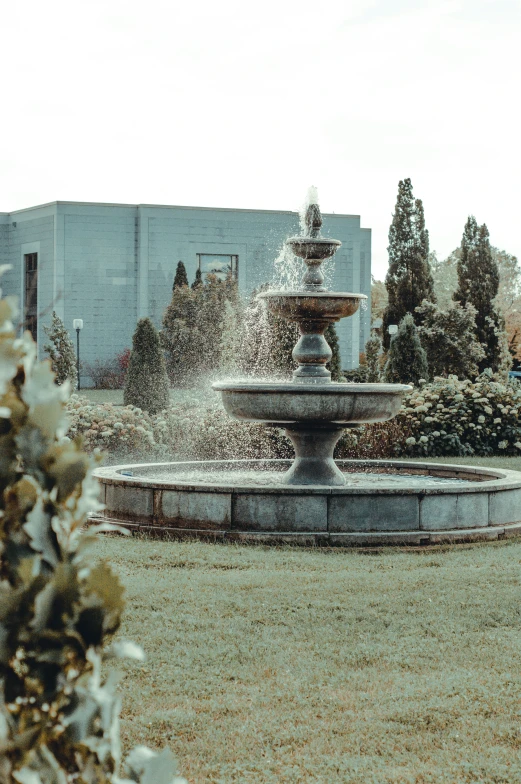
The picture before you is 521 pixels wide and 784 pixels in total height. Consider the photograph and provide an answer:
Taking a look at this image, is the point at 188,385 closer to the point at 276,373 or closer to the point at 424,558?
the point at 276,373

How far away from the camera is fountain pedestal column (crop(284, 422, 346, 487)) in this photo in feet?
30.9

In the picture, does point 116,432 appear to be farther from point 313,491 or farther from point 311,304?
point 313,491

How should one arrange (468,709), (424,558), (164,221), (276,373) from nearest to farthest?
(468,709) < (424,558) < (276,373) < (164,221)

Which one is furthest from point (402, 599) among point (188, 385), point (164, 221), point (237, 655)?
point (164, 221)

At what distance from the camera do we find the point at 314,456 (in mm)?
9508

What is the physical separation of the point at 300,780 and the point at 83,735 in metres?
2.31

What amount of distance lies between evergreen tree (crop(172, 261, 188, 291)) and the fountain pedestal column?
25512mm

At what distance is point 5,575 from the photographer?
48.9 inches

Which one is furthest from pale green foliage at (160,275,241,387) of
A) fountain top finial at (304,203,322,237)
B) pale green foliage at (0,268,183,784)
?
pale green foliage at (0,268,183,784)

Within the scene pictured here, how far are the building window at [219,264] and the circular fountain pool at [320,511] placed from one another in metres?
28.6

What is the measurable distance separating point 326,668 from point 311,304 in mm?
5440

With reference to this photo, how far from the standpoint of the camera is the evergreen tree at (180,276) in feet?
114

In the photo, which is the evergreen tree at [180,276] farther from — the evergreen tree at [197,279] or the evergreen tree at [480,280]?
the evergreen tree at [480,280]

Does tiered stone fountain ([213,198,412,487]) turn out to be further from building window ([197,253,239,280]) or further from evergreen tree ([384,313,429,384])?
building window ([197,253,239,280])
